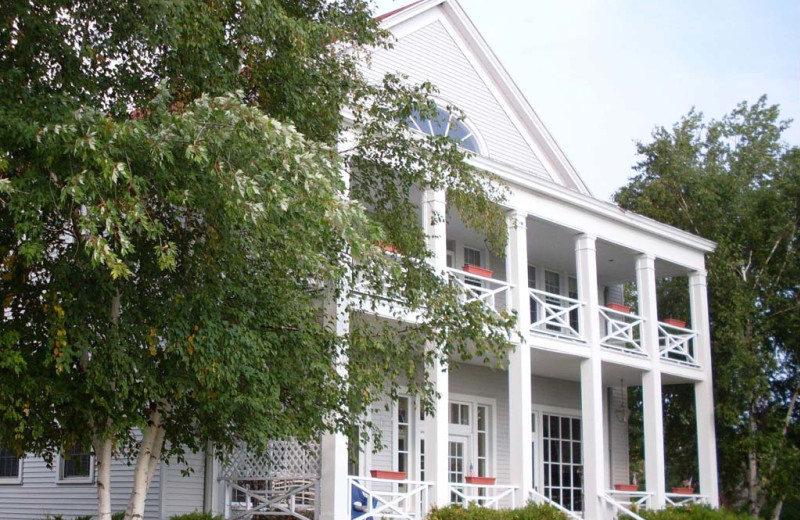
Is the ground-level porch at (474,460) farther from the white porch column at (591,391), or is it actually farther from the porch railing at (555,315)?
the porch railing at (555,315)

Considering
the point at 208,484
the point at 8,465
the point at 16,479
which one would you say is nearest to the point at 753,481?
the point at 208,484

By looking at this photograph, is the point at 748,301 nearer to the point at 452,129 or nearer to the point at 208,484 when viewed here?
the point at 452,129

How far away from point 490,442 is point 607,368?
9.12 ft

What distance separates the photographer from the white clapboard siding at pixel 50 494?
15852mm

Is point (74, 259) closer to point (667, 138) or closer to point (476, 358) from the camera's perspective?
point (476, 358)

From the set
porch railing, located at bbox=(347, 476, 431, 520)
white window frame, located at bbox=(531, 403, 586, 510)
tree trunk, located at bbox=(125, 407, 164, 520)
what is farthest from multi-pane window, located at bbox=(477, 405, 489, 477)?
tree trunk, located at bbox=(125, 407, 164, 520)

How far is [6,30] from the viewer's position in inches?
387

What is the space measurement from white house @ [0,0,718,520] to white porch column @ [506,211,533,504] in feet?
0.08

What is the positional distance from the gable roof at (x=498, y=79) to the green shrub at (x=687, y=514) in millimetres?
6816

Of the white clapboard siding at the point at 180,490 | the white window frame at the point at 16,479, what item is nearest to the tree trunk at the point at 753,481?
the white clapboard siding at the point at 180,490

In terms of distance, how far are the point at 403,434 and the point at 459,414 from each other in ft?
5.68

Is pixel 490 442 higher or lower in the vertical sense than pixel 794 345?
lower

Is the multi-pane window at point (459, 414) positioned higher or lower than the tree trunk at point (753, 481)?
higher

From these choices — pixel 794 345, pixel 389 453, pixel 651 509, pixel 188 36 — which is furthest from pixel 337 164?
pixel 794 345
